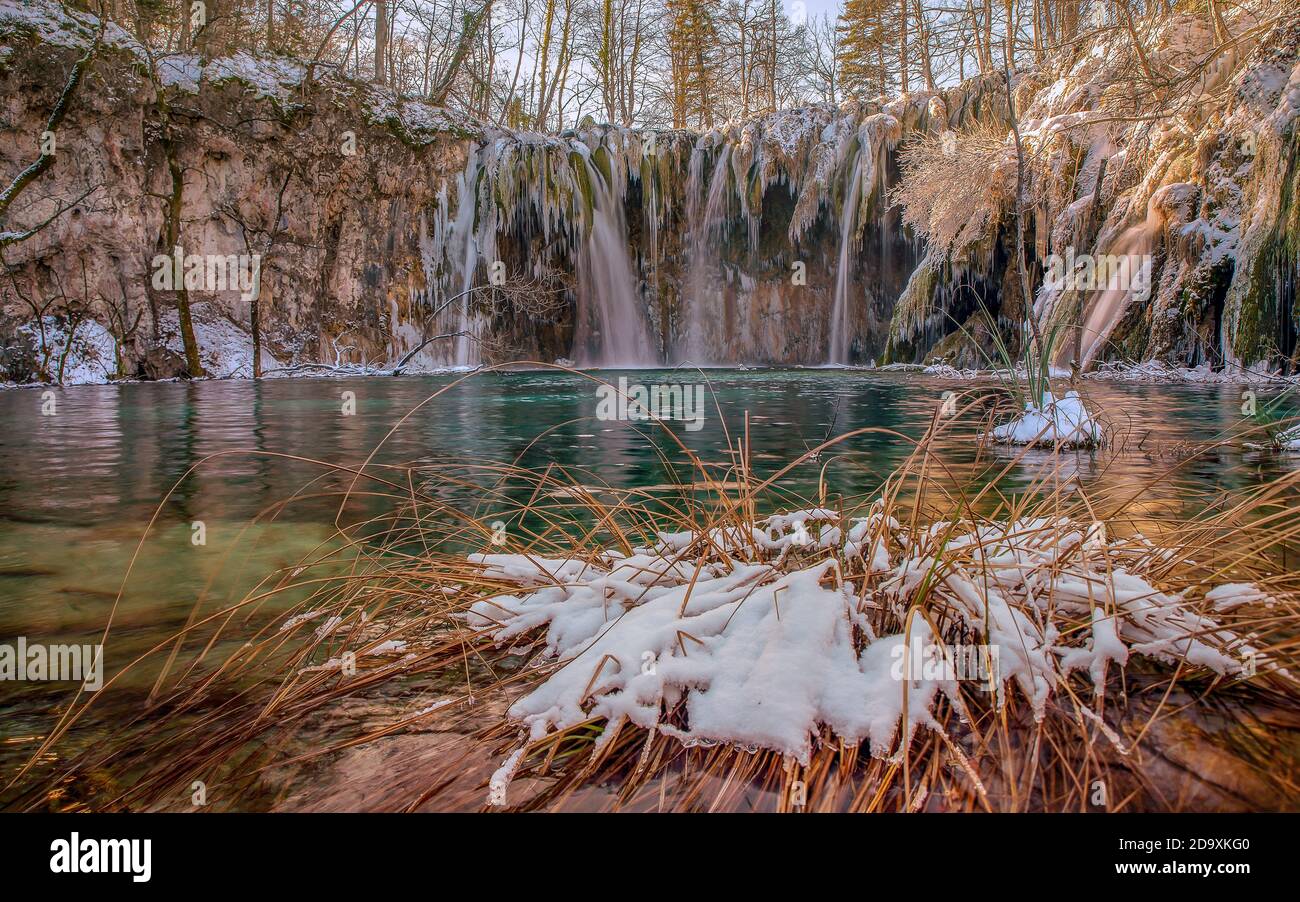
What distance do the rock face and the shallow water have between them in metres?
3.09

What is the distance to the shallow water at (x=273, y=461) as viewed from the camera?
275 centimetres

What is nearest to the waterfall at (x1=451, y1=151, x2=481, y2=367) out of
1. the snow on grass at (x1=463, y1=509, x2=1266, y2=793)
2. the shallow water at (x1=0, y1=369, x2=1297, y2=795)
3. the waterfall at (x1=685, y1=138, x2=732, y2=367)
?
the waterfall at (x1=685, y1=138, x2=732, y2=367)

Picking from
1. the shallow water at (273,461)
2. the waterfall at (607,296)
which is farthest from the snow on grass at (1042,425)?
the waterfall at (607,296)

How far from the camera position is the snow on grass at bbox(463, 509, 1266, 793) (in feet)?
4.16

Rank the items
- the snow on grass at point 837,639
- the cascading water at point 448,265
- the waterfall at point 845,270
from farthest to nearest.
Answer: the cascading water at point 448,265, the waterfall at point 845,270, the snow on grass at point 837,639

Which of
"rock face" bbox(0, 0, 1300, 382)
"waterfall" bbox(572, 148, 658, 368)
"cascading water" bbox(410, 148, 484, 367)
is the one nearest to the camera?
"rock face" bbox(0, 0, 1300, 382)

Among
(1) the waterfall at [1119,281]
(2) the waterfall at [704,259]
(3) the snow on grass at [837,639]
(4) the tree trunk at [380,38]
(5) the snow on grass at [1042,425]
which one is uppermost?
(4) the tree trunk at [380,38]

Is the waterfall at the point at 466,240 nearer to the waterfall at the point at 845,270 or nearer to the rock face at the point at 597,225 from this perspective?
the rock face at the point at 597,225

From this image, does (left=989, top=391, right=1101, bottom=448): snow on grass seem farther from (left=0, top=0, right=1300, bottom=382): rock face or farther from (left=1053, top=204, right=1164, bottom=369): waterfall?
(left=1053, top=204, right=1164, bottom=369): waterfall

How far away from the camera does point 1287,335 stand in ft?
30.4

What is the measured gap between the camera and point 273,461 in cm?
627

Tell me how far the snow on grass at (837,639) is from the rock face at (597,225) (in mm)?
10406
